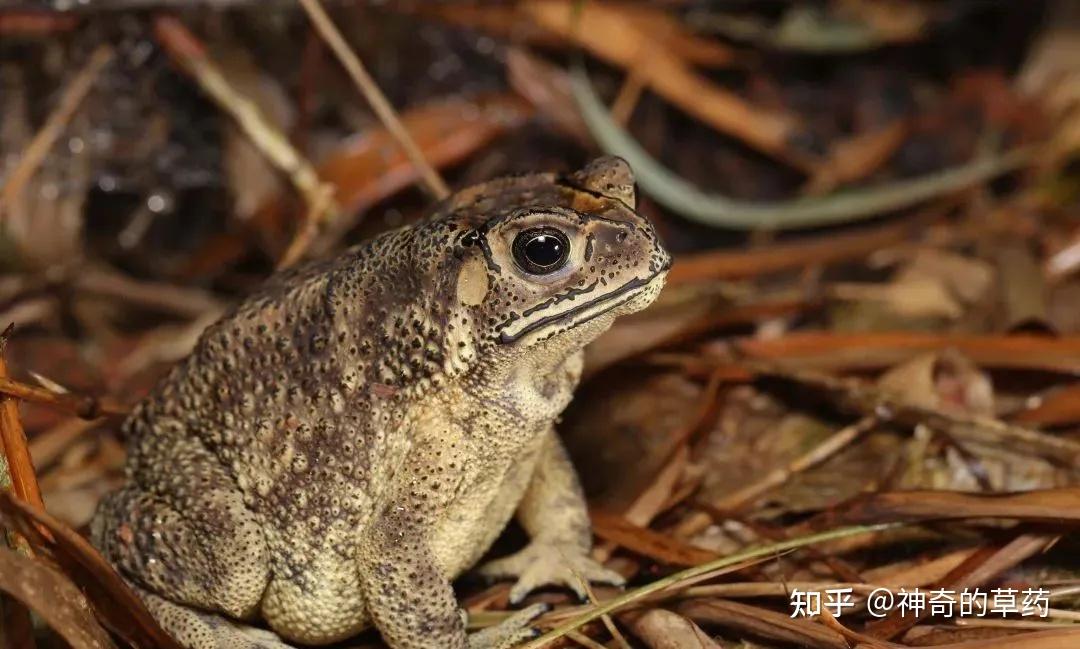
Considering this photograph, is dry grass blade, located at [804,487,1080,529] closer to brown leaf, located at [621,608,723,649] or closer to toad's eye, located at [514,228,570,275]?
brown leaf, located at [621,608,723,649]

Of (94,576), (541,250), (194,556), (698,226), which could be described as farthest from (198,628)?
(698,226)

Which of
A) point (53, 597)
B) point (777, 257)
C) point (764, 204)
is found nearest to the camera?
point (53, 597)

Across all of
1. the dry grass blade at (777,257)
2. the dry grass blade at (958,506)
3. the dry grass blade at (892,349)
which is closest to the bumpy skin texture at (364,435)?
the dry grass blade at (958,506)

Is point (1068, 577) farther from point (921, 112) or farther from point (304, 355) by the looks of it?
point (921, 112)

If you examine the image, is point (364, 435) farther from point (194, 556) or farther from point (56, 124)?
point (56, 124)

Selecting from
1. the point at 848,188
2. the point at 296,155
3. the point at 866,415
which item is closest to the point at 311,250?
the point at 296,155

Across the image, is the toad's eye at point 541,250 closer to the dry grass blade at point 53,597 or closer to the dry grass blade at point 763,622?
the dry grass blade at point 763,622

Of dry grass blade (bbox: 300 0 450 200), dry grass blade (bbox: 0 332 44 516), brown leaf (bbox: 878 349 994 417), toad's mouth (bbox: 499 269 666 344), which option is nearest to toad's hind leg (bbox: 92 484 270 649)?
dry grass blade (bbox: 0 332 44 516)
